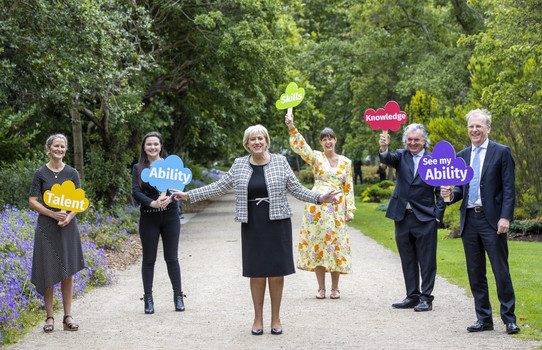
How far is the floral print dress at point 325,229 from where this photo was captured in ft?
26.6

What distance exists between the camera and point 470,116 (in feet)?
20.7

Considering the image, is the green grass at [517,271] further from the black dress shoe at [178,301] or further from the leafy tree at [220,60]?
the leafy tree at [220,60]

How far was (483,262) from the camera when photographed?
20.7 ft

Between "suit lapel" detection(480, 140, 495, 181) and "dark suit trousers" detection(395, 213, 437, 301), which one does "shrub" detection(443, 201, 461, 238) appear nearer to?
"dark suit trousers" detection(395, 213, 437, 301)

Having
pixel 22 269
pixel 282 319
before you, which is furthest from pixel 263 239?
pixel 22 269

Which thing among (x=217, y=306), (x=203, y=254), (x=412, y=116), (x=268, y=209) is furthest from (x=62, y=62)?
(x=412, y=116)

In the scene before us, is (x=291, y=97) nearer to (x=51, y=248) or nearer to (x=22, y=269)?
(x=51, y=248)

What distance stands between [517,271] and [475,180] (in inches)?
173

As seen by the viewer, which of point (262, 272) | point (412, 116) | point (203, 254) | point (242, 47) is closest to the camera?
point (262, 272)

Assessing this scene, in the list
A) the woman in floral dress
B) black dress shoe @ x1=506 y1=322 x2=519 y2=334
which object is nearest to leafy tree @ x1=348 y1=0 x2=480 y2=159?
the woman in floral dress

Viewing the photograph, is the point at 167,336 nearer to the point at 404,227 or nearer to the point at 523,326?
the point at 404,227

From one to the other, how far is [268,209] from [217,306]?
2072mm

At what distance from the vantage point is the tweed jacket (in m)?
6.21

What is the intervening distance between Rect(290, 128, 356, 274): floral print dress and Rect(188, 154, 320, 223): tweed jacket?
5.65ft
